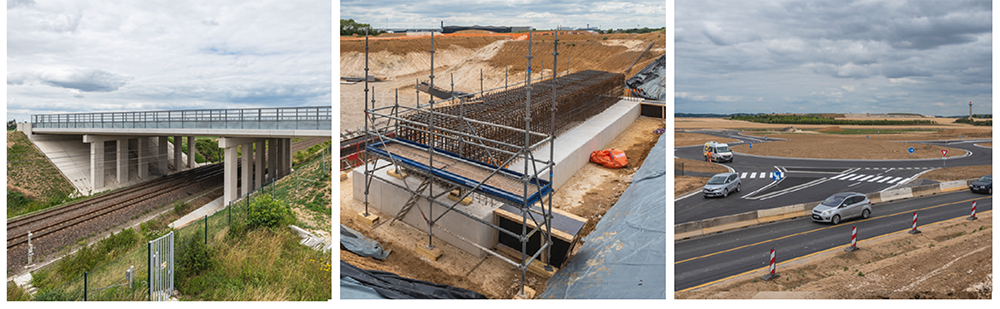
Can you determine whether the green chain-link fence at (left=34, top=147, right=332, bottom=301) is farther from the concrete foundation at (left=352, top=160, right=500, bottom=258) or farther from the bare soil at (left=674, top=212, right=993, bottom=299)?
the bare soil at (left=674, top=212, right=993, bottom=299)

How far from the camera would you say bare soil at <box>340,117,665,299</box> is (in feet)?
26.8

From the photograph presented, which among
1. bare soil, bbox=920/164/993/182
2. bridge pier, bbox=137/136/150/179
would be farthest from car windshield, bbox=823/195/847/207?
bridge pier, bbox=137/136/150/179

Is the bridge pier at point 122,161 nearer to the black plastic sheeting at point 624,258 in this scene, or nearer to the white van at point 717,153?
the black plastic sheeting at point 624,258

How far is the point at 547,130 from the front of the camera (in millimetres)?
17344

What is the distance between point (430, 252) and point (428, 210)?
99 centimetres

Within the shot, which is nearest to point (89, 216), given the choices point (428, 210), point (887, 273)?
point (428, 210)

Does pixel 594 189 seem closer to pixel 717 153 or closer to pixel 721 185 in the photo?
pixel 721 185

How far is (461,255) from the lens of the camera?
8.98 meters

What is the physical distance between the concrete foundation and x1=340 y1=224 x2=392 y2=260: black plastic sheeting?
87 centimetres

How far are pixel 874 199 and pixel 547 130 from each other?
9706 mm

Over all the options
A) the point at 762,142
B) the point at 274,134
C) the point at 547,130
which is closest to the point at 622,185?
the point at 547,130

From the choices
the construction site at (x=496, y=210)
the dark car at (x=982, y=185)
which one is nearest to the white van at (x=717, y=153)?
the construction site at (x=496, y=210)

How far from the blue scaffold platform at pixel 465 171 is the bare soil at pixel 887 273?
9.24ft

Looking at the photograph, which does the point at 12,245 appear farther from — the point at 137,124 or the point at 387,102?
the point at 387,102
